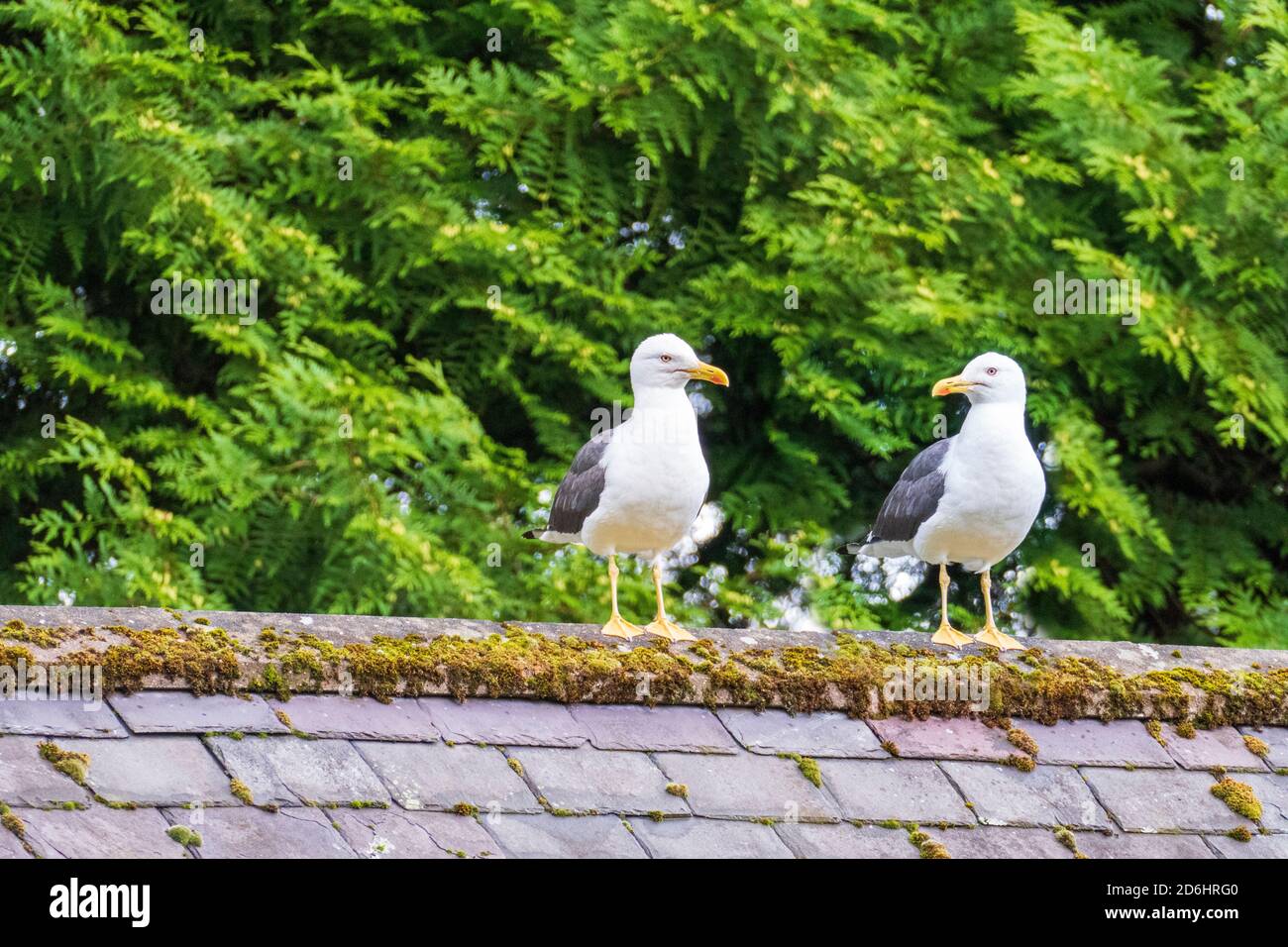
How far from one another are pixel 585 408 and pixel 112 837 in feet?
21.2

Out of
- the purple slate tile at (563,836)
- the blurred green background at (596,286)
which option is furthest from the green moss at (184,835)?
the blurred green background at (596,286)

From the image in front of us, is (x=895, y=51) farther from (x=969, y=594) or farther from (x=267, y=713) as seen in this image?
(x=267, y=713)

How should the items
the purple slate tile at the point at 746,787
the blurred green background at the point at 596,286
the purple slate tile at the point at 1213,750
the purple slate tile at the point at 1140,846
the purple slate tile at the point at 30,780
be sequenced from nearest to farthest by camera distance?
the purple slate tile at the point at 30,780 → the purple slate tile at the point at 746,787 → the purple slate tile at the point at 1140,846 → the purple slate tile at the point at 1213,750 → the blurred green background at the point at 596,286

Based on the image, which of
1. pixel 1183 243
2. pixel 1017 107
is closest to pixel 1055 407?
pixel 1183 243

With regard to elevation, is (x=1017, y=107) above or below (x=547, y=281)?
above

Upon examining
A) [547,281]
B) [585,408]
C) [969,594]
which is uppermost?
[547,281]

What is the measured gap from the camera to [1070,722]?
153 inches

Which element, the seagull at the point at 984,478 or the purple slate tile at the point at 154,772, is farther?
the seagull at the point at 984,478

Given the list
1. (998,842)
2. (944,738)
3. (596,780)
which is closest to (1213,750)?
(944,738)

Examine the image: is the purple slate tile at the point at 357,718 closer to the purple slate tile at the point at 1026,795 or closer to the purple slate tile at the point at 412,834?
the purple slate tile at the point at 412,834

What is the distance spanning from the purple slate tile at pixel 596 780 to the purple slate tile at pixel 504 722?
0.03 m

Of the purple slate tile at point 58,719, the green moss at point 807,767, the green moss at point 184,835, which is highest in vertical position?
the purple slate tile at point 58,719

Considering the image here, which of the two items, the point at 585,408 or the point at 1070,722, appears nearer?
the point at 1070,722

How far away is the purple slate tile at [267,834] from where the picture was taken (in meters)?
2.84
